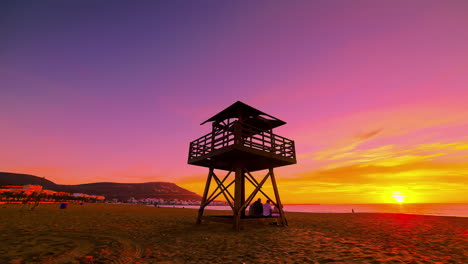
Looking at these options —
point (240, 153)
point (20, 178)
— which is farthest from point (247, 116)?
point (20, 178)

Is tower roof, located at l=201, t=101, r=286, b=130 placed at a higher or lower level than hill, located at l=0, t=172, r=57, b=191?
higher

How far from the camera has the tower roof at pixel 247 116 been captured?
14.0 meters

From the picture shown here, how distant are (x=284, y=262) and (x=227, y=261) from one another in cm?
181

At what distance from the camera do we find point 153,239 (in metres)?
9.83

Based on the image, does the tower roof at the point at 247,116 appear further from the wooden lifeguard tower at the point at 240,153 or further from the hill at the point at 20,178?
the hill at the point at 20,178

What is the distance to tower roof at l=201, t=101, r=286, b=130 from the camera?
1399 centimetres

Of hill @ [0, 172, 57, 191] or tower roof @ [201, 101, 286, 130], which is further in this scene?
hill @ [0, 172, 57, 191]

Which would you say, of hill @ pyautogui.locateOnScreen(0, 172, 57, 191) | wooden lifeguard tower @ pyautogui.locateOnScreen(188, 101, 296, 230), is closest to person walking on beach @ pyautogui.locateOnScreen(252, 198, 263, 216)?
wooden lifeguard tower @ pyautogui.locateOnScreen(188, 101, 296, 230)

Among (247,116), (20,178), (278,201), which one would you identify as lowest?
(278,201)

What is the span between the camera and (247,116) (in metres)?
14.8

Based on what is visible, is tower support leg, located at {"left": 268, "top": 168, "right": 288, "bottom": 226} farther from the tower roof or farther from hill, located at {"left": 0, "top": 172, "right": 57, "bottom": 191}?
hill, located at {"left": 0, "top": 172, "right": 57, "bottom": 191}

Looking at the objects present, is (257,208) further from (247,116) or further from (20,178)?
(20,178)

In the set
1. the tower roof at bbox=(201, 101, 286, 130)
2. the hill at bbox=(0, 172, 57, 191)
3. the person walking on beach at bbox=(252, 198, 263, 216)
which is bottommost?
the person walking on beach at bbox=(252, 198, 263, 216)

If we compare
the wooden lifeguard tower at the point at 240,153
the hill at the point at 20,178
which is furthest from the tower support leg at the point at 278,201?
the hill at the point at 20,178
